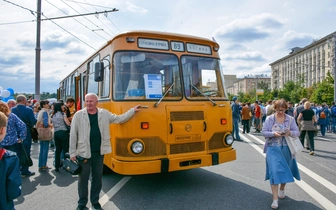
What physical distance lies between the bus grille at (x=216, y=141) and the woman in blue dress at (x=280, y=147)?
1.03m

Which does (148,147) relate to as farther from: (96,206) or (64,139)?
(64,139)

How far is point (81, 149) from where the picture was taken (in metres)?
4.66

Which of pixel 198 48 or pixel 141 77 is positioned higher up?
pixel 198 48

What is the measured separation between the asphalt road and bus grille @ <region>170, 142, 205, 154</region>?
2.63ft

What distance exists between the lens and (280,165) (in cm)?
490

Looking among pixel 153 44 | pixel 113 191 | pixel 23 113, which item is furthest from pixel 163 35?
pixel 23 113

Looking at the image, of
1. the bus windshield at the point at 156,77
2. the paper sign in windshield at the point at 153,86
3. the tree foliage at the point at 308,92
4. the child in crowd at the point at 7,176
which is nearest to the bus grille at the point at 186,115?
the bus windshield at the point at 156,77

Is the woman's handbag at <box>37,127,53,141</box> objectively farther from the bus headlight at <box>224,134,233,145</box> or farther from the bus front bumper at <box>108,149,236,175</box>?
the bus headlight at <box>224,134,233,145</box>

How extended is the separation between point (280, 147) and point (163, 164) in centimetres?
207

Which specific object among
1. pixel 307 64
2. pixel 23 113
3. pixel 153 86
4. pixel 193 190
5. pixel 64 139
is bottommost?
pixel 193 190

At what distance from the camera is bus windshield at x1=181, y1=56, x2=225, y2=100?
19.5 feet

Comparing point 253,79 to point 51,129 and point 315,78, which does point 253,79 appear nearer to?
point 315,78

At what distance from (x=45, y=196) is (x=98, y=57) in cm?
316

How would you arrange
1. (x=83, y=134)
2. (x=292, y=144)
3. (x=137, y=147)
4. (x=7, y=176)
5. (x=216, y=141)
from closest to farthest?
(x=7, y=176) < (x=83, y=134) < (x=292, y=144) < (x=137, y=147) < (x=216, y=141)
